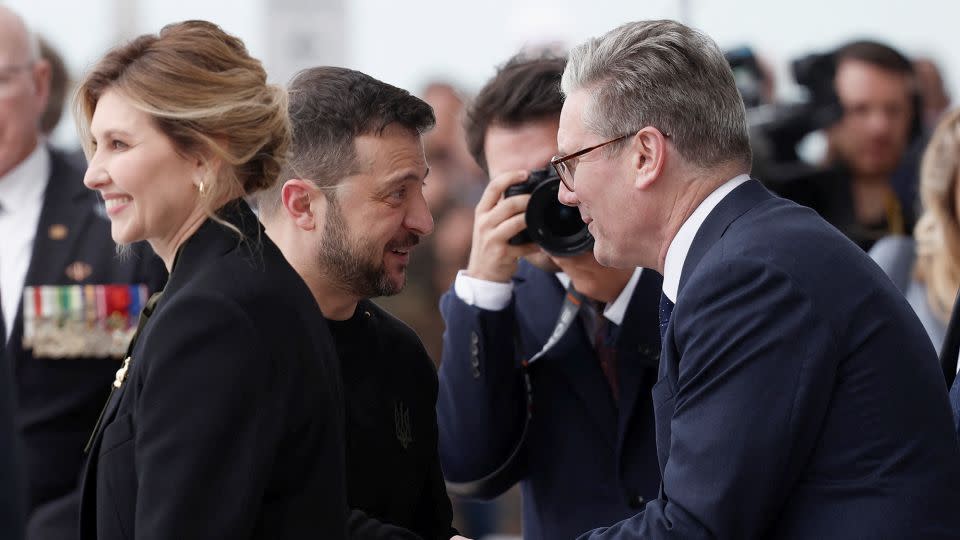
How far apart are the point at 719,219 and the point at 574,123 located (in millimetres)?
317

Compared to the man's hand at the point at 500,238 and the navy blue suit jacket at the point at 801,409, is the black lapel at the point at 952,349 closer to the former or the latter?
the navy blue suit jacket at the point at 801,409

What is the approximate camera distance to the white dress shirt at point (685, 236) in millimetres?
2010

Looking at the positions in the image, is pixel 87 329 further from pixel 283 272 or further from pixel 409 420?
pixel 283 272

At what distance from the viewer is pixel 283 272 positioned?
5.96 ft

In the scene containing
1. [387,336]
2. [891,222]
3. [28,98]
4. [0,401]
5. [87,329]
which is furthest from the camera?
[891,222]

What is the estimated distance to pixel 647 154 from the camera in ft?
6.71

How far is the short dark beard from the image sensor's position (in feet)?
7.39

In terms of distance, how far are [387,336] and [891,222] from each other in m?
2.27

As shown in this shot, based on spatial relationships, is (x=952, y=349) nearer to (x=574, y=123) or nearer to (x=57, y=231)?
(x=574, y=123)

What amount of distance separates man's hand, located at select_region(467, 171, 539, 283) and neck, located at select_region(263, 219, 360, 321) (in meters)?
0.31

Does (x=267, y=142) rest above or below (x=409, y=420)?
above

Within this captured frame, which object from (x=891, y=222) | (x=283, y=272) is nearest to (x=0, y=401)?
(x=283, y=272)

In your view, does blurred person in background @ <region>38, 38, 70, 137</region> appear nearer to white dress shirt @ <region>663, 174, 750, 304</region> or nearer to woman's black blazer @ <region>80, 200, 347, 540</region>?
woman's black blazer @ <region>80, 200, 347, 540</region>

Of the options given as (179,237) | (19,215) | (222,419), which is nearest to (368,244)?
(179,237)
